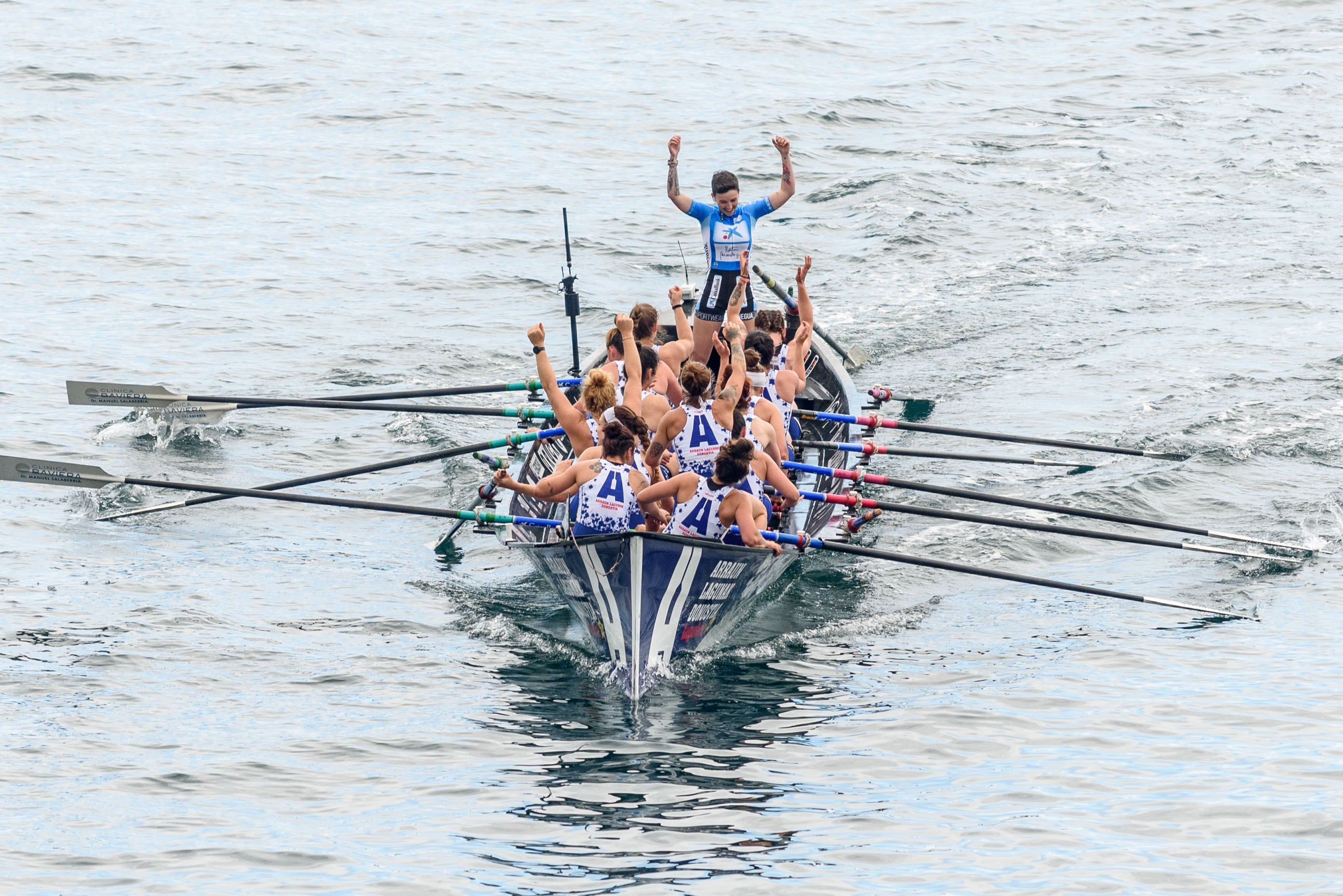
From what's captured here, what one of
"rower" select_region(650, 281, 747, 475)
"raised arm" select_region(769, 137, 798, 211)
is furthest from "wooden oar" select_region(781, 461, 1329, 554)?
"raised arm" select_region(769, 137, 798, 211)

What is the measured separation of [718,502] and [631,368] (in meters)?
1.70

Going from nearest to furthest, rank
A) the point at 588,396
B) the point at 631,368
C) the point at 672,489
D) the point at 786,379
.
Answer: the point at 672,489 → the point at 588,396 → the point at 631,368 → the point at 786,379

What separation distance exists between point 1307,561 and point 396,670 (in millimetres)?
8391

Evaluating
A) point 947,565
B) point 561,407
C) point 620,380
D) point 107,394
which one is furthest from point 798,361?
point 107,394

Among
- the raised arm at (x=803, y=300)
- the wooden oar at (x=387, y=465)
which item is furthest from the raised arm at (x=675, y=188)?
the wooden oar at (x=387, y=465)

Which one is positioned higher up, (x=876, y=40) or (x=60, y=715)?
(x=876, y=40)

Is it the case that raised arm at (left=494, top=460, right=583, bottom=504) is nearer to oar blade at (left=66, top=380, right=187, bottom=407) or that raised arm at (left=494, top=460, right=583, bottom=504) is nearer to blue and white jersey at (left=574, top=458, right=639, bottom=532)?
blue and white jersey at (left=574, top=458, right=639, bottom=532)

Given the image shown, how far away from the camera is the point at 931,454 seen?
1523cm

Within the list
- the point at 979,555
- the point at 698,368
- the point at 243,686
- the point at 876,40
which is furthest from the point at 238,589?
the point at 876,40

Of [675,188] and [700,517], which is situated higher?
[675,188]

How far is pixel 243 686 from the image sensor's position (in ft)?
37.8

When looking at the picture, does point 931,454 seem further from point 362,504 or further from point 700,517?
point 362,504

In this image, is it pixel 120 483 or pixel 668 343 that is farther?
pixel 668 343

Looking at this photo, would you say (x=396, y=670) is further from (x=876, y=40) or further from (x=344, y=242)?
(x=876, y=40)
